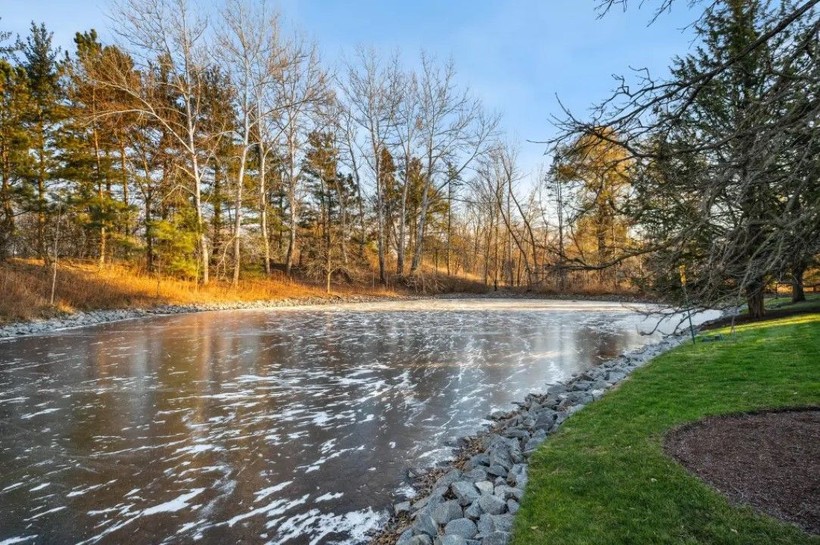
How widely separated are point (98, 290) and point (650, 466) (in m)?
19.7

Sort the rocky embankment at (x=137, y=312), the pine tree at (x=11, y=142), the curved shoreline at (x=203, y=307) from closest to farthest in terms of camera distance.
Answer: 1. the rocky embankment at (x=137, y=312)
2. the curved shoreline at (x=203, y=307)
3. the pine tree at (x=11, y=142)

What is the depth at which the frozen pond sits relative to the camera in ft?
11.1

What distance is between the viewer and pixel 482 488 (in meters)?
3.30

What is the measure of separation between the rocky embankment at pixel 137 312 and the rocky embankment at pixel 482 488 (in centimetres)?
1298

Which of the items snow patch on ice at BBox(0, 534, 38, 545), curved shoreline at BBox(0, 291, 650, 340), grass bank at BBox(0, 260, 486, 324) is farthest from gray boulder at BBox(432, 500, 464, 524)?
grass bank at BBox(0, 260, 486, 324)

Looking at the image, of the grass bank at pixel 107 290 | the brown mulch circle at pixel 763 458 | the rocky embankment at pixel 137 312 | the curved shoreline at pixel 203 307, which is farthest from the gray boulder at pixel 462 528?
the grass bank at pixel 107 290

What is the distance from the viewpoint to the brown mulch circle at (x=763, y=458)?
2.70m

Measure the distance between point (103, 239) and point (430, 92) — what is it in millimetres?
21461

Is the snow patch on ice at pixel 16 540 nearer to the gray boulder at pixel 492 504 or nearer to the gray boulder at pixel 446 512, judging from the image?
the gray boulder at pixel 446 512

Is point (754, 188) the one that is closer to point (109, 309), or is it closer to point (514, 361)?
point (514, 361)

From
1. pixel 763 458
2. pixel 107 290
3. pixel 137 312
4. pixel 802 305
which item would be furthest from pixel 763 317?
pixel 107 290

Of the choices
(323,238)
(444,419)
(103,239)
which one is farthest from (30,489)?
(323,238)

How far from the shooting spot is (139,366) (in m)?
8.33

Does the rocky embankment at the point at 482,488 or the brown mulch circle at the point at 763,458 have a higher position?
the brown mulch circle at the point at 763,458
